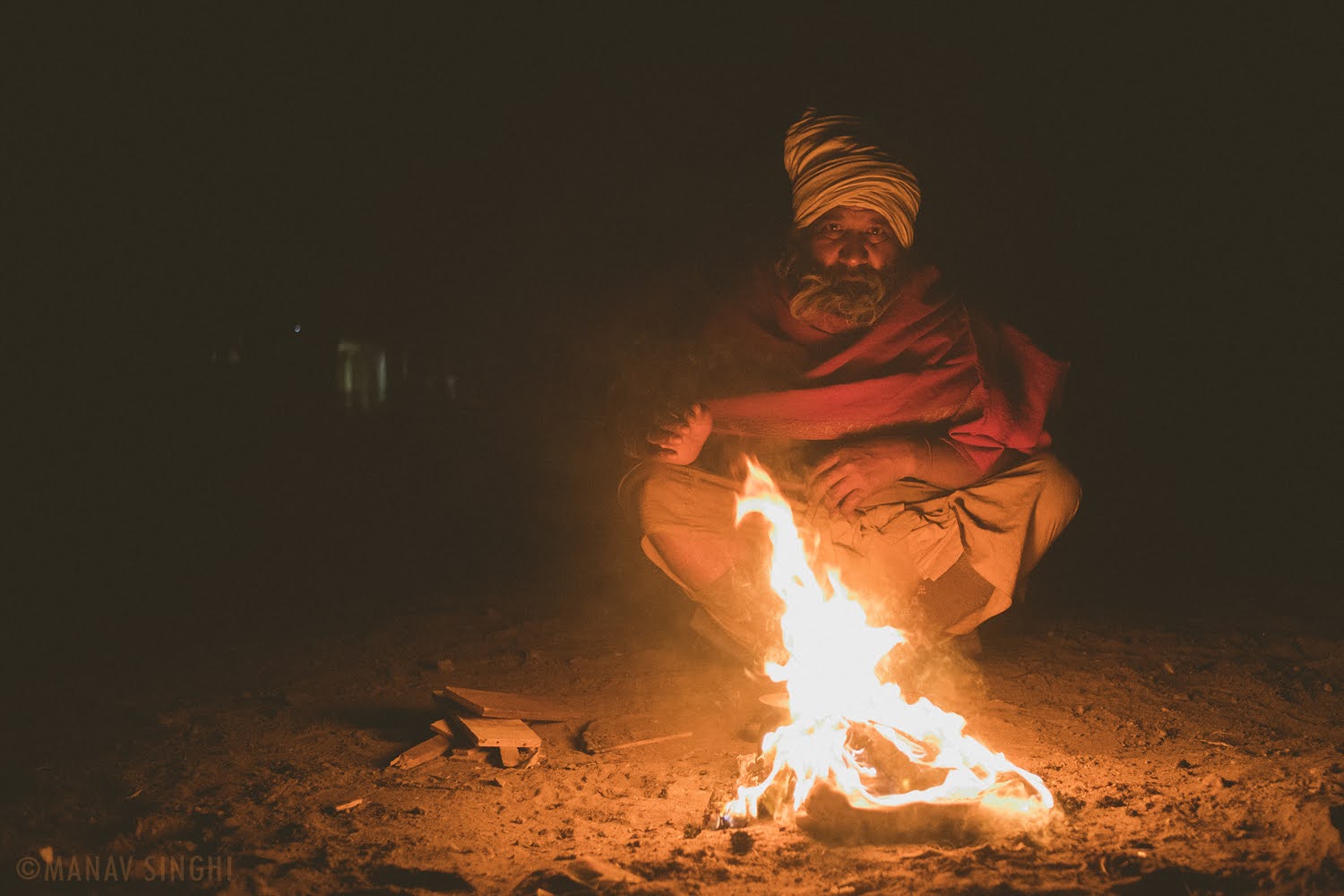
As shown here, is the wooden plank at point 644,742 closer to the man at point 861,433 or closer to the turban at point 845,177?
the man at point 861,433

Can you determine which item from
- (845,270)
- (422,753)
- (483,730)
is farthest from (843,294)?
(422,753)

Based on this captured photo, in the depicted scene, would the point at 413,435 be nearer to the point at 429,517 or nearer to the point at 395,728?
the point at 429,517

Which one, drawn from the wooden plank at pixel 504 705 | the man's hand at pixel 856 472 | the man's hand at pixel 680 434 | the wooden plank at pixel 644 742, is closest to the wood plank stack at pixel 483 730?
the wooden plank at pixel 504 705

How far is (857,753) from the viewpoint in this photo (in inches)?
111

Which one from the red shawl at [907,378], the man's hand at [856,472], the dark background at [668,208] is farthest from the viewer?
the dark background at [668,208]

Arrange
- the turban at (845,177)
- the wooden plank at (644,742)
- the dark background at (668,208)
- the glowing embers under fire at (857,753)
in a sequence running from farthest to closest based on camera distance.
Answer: the dark background at (668,208), the turban at (845,177), the wooden plank at (644,742), the glowing embers under fire at (857,753)

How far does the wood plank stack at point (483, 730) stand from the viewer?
3150 mm

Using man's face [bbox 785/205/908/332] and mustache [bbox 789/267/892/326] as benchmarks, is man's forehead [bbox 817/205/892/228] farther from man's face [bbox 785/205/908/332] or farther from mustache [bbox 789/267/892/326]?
Answer: mustache [bbox 789/267/892/326]

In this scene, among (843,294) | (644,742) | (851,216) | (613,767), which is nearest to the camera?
(613,767)

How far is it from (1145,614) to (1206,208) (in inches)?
133

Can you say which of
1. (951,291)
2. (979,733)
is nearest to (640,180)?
(951,291)

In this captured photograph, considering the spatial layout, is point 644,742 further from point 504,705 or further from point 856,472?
point 856,472

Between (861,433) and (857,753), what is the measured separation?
171 cm

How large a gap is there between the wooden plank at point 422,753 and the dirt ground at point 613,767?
3 centimetres
